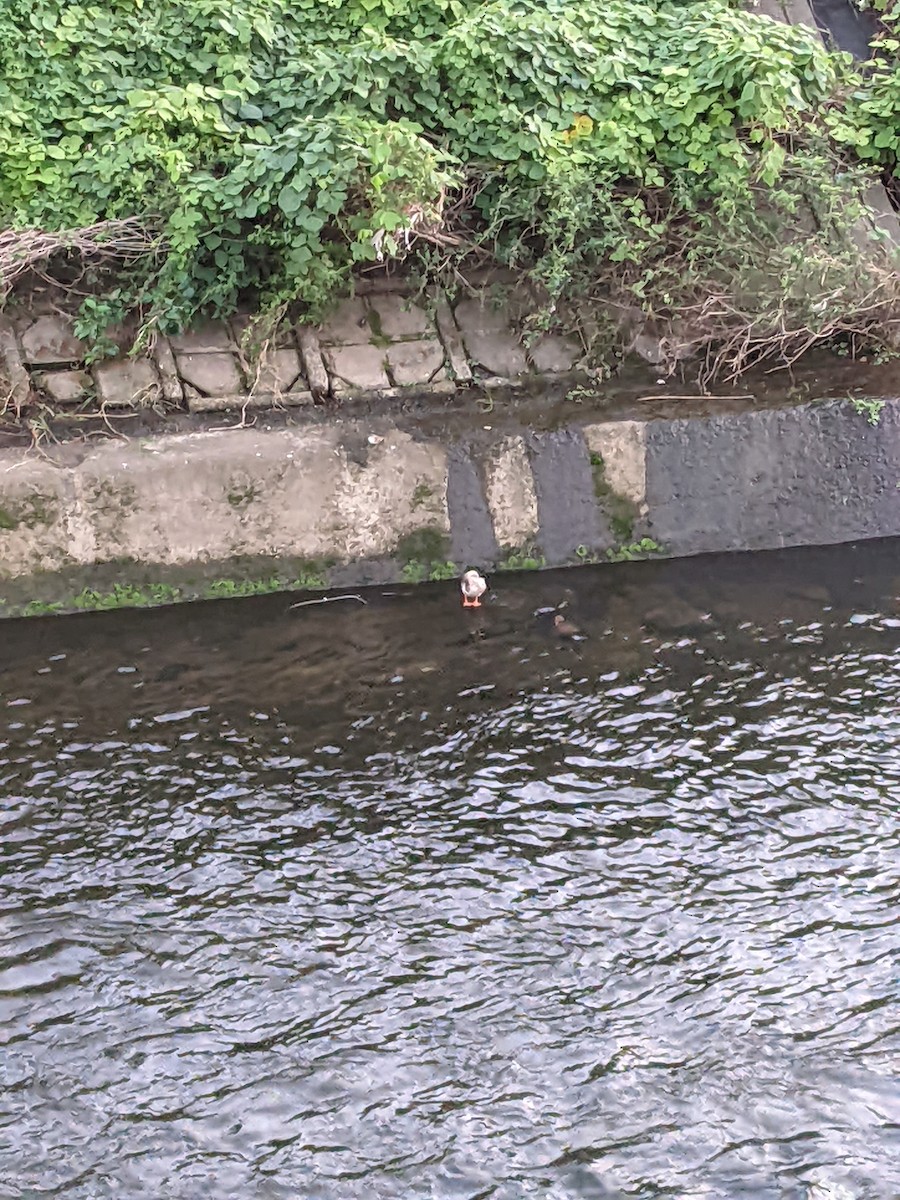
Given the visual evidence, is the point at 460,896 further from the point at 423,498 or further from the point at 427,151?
the point at 427,151

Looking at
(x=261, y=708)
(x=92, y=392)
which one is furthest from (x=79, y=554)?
(x=261, y=708)

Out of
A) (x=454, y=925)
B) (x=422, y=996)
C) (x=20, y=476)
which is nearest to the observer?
(x=422, y=996)

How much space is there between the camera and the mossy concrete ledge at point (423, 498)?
7152mm

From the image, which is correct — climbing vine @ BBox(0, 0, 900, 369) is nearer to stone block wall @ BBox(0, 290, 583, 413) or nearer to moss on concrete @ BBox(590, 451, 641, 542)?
stone block wall @ BBox(0, 290, 583, 413)

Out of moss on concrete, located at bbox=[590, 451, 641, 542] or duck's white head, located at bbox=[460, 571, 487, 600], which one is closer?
duck's white head, located at bbox=[460, 571, 487, 600]

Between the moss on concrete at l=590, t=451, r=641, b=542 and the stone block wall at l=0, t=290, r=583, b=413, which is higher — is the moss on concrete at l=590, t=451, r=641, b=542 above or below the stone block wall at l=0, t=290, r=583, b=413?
below

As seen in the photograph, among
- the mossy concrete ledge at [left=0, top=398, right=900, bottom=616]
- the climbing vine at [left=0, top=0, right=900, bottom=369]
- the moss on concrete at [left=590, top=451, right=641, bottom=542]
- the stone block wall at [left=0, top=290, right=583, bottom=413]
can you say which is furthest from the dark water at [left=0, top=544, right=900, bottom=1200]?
the climbing vine at [left=0, top=0, right=900, bottom=369]

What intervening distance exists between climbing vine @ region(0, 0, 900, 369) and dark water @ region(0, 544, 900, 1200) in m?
2.01

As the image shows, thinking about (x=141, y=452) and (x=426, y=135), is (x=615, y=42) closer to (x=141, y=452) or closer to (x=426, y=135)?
(x=426, y=135)

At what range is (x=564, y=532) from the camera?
24.8 feet

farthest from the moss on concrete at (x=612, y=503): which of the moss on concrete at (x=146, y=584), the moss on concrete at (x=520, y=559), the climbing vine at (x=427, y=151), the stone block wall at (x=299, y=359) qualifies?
the moss on concrete at (x=146, y=584)

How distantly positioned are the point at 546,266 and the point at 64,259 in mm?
3031

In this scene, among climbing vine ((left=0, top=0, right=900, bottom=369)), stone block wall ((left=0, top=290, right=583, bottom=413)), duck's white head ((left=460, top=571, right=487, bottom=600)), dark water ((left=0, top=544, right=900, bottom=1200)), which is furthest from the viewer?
stone block wall ((left=0, top=290, right=583, bottom=413))

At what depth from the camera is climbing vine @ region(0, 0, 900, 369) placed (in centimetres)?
746
